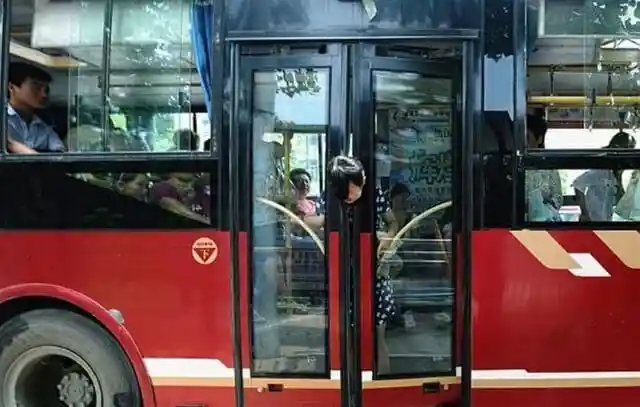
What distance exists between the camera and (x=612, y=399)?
12.4 ft

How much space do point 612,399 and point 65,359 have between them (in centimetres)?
306

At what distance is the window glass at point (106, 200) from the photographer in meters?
3.82

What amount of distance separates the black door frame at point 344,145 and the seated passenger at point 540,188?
0.95ft

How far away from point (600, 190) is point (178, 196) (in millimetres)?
2210

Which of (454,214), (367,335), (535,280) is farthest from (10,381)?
(535,280)

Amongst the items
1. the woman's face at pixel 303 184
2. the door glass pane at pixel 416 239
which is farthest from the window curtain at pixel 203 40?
the door glass pane at pixel 416 239

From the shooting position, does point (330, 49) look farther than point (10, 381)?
No

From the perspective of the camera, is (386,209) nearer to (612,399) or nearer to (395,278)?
(395,278)

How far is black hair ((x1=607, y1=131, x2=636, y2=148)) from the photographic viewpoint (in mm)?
3713

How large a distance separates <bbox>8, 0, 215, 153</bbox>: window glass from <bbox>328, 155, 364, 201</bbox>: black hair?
845 mm

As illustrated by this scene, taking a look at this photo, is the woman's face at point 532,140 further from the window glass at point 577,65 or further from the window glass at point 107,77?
the window glass at point 107,77

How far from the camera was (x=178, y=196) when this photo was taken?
3828 mm

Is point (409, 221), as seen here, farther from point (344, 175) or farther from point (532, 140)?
point (532, 140)

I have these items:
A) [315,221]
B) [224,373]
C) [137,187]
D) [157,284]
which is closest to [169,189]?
[137,187]
